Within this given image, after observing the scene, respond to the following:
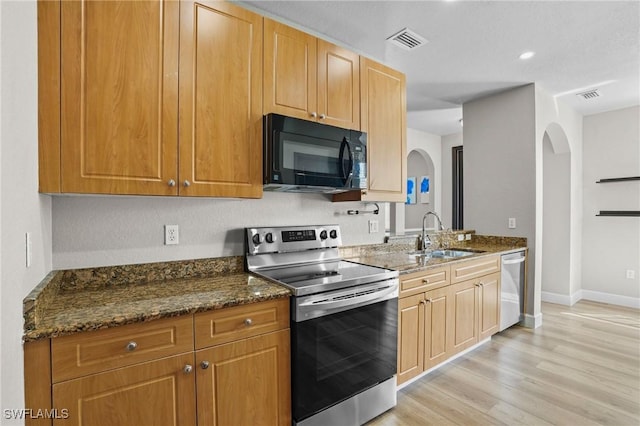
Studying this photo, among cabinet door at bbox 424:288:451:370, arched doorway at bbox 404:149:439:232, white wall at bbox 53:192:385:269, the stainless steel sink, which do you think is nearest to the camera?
white wall at bbox 53:192:385:269

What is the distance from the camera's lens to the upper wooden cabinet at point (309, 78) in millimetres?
1920

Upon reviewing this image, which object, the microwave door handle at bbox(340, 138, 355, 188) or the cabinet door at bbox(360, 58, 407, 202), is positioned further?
the cabinet door at bbox(360, 58, 407, 202)

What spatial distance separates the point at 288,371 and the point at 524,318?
3125 mm

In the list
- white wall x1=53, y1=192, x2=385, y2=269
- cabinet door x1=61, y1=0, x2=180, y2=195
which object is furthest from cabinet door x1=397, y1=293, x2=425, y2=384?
cabinet door x1=61, y1=0, x2=180, y2=195

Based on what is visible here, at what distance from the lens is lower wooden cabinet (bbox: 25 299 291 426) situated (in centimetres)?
112

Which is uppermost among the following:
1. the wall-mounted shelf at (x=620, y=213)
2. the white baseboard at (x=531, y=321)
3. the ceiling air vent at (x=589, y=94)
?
the ceiling air vent at (x=589, y=94)

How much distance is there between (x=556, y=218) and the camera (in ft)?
14.4

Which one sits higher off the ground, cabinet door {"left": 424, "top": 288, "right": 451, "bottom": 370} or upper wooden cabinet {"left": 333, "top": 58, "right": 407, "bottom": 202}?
upper wooden cabinet {"left": 333, "top": 58, "right": 407, "bottom": 202}

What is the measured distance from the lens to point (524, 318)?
3.56 m

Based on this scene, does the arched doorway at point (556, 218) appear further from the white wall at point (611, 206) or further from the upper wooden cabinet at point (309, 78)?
the upper wooden cabinet at point (309, 78)

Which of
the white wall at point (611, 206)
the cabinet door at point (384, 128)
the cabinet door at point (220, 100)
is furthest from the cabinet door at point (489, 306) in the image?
the white wall at point (611, 206)

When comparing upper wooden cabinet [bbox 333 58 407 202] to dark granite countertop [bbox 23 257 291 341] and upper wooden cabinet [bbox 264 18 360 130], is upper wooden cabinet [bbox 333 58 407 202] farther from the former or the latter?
dark granite countertop [bbox 23 257 291 341]

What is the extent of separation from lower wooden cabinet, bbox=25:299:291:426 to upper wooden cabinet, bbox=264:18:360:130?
1.19m

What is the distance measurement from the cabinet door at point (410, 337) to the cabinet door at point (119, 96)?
5.33 feet
